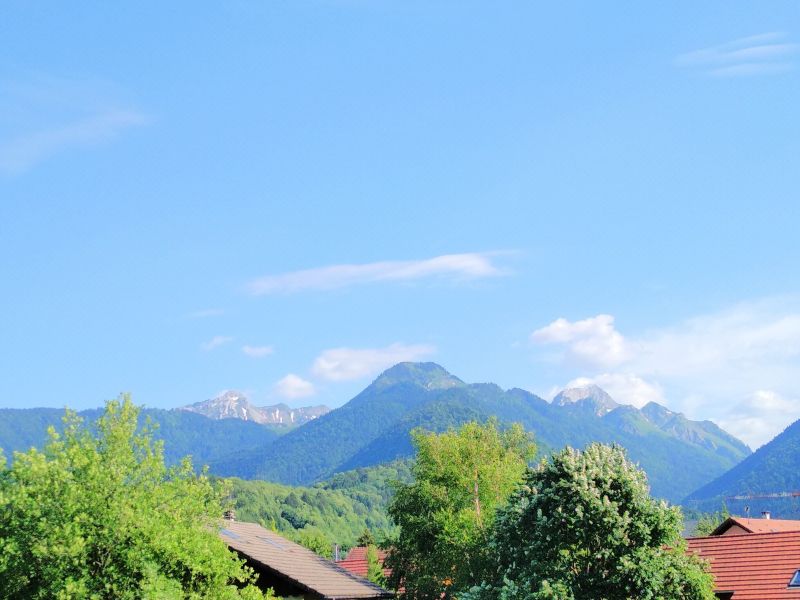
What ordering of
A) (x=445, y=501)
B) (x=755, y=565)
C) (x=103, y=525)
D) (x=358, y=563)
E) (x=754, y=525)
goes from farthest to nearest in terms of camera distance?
(x=358, y=563) < (x=754, y=525) < (x=445, y=501) < (x=755, y=565) < (x=103, y=525)

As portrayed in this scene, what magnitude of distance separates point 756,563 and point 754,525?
30.1m

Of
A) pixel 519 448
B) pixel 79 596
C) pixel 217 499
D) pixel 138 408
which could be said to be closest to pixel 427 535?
pixel 519 448

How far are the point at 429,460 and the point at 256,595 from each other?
52.1ft

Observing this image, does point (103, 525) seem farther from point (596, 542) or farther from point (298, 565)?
point (298, 565)

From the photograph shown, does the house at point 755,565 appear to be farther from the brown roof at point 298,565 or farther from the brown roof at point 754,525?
the brown roof at point 298,565

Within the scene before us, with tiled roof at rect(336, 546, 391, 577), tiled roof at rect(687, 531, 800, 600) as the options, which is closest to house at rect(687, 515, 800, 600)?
tiled roof at rect(687, 531, 800, 600)

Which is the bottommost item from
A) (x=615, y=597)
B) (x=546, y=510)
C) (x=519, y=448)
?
(x=615, y=597)

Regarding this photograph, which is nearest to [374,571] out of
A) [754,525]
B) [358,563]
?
[358,563]

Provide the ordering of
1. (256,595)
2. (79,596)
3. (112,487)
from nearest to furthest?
(79,596) < (112,487) < (256,595)

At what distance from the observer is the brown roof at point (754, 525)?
5703 centimetres

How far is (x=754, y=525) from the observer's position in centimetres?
6606

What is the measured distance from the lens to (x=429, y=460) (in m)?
45.8

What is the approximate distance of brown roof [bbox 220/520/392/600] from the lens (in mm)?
37281

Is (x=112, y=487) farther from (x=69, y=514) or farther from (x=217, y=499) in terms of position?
(x=217, y=499)
